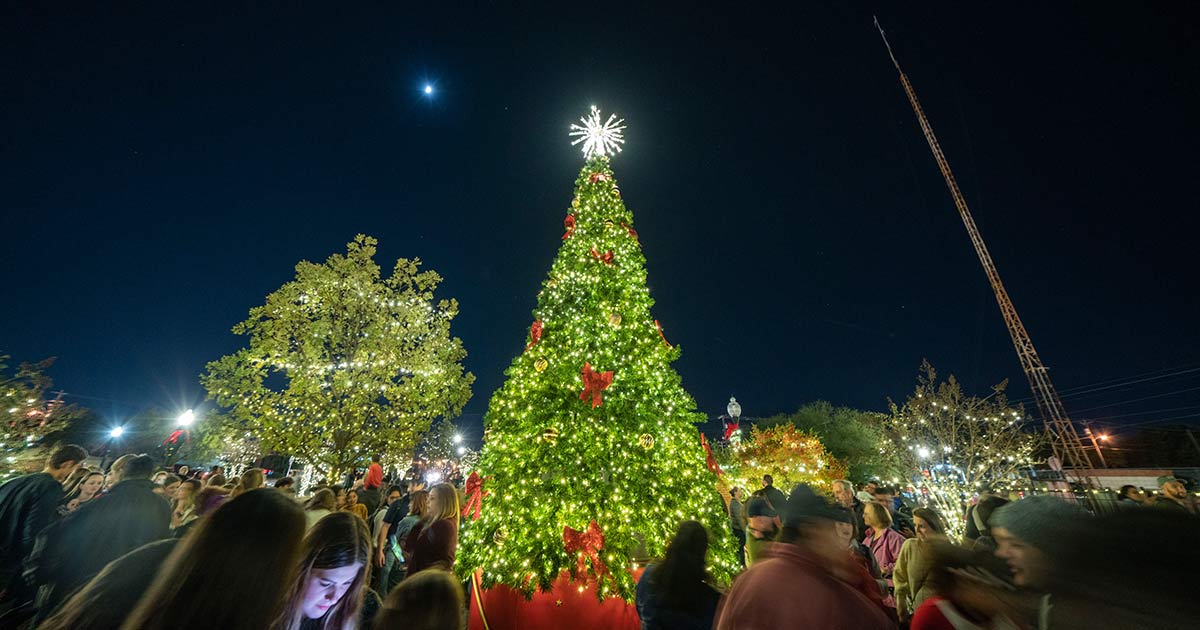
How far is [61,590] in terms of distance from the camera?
366 cm

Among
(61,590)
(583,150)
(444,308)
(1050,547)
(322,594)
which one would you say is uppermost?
(583,150)

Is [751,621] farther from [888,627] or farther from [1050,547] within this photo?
[1050,547]

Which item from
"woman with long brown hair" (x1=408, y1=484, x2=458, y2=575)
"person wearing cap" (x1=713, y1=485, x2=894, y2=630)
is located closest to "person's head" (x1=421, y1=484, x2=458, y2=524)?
"woman with long brown hair" (x1=408, y1=484, x2=458, y2=575)

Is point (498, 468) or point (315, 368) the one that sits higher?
point (315, 368)

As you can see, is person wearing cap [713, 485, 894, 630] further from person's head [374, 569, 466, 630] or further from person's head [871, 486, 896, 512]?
person's head [871, 486, 896, 512]

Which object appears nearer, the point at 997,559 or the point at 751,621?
the point at 751,621

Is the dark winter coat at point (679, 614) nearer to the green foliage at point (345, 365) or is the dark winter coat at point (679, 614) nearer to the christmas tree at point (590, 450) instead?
the christmas tree at point (590, 450)

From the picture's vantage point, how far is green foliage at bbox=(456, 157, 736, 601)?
20.5ft

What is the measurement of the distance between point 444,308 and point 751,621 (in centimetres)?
1643

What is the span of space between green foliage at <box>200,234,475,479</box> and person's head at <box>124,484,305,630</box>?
46.7ft

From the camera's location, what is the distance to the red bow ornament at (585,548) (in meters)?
5.95

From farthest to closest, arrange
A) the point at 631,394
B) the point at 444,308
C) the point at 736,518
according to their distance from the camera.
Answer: the point at 444,308 < the point at 736,518 < the point at 631,394

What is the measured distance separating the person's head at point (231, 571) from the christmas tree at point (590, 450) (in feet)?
16.3

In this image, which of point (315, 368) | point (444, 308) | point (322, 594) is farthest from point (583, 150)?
point (315, 368)
